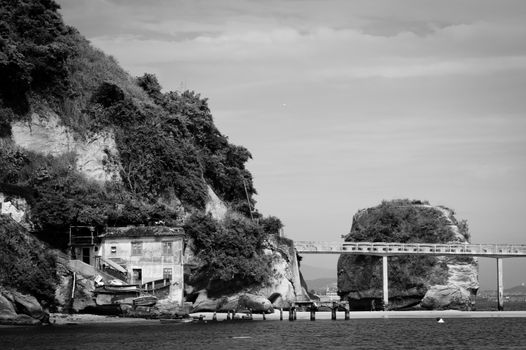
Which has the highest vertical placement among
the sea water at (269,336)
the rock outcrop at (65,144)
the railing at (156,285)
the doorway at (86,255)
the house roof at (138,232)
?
the rock outcrop at (65,144)

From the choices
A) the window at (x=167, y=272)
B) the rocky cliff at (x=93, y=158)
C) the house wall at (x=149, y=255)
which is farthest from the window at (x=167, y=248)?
the rocky cliff at (x=93, y=158)

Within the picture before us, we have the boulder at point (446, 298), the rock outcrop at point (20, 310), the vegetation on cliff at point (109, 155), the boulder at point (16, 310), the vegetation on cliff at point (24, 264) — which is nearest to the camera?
the boulder at point (16, 310)

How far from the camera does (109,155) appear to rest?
9731 centimetres

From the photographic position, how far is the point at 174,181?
99500 millimetres

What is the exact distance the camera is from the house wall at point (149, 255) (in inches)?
3406

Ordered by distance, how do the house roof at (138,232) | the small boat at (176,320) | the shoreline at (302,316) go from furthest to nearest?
the house roof at (138,232) → the small boat at (176,320) → the shoreline at (302,316)

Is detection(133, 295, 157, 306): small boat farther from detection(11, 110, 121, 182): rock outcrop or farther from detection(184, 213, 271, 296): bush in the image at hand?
detection(11, 110, 121, 182): rock outcrop

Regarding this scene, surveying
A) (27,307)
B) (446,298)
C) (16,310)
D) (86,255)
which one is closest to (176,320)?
(86,255)

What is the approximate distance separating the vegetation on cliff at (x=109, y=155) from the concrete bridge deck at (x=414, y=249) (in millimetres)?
5307

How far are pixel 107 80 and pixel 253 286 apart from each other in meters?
28.6

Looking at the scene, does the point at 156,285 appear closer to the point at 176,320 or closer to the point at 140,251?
the point at 140,251

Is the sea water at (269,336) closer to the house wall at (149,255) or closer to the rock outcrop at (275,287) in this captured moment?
the house wall at (149,255)

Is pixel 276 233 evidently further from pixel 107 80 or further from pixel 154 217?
pixel 107 80

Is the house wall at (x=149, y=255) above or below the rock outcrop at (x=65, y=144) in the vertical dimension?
below
